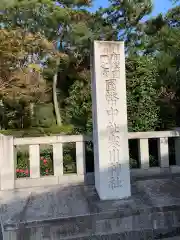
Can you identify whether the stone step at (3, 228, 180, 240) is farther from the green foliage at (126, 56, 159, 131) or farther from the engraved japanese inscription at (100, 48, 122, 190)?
the green foliage at (126, 56, 159, 131)

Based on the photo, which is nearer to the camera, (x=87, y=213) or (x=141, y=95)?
(x=87, y=213)

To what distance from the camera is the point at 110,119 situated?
9.93 ft

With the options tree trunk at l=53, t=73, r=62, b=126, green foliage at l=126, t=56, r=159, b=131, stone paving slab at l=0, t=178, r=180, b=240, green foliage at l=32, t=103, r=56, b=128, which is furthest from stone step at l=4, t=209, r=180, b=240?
tree trunk at l=53, t=73, r=62, b=126

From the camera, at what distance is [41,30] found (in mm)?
13109

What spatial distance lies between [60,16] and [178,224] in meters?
12.7

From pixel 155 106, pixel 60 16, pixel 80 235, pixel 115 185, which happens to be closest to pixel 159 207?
pixel 115 185

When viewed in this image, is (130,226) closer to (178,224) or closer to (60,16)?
(178,224)

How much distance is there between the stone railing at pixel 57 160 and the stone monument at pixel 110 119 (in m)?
0.78

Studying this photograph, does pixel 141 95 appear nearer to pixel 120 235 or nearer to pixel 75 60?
pixel 120 235

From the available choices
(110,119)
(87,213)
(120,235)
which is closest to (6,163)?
(87,213)

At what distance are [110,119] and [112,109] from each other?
133mm

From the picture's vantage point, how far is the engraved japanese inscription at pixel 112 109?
302 centimetres

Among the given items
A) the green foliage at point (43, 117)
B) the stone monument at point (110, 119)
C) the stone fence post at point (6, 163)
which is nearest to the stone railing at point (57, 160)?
the stone fence post at point (6, 163)

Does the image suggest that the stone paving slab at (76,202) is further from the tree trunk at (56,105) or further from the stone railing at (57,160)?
the tree trunk at (56,105)
